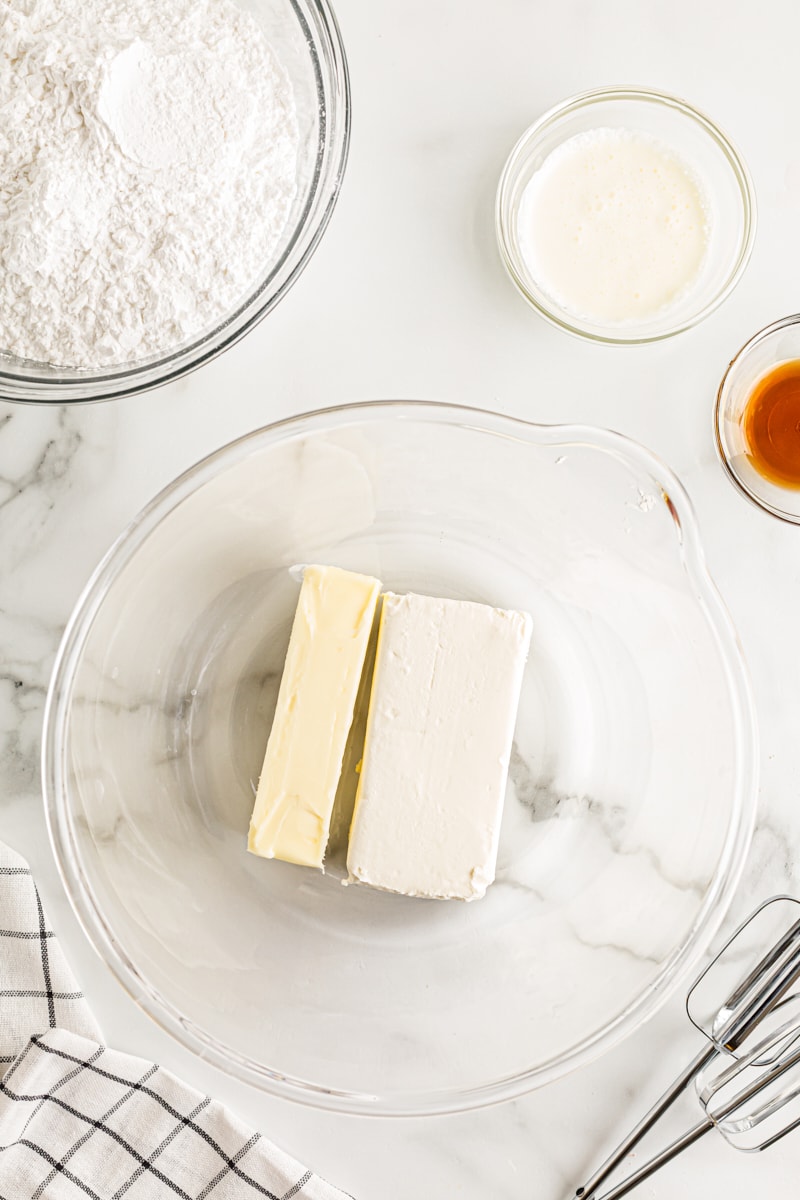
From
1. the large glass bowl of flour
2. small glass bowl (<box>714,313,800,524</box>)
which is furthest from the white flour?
small glass bowl (<box>714,313,800,524</box>)

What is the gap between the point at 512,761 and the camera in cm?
101

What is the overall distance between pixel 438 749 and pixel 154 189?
0.65 meters

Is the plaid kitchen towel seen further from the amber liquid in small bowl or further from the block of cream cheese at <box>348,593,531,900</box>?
the amber liquid in small bowl

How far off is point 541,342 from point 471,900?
0.65 m

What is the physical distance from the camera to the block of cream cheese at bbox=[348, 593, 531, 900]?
0.92 meters

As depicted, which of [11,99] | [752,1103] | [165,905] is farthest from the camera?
[752,1103]

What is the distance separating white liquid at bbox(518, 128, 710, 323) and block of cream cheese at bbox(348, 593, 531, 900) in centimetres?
42

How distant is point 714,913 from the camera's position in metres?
0.94

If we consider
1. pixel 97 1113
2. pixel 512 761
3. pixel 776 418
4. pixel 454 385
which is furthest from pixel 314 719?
pixel 776 418

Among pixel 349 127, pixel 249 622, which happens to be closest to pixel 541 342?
pixel 349 127

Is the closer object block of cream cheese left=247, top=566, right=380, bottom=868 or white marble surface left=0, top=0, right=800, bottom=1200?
block of cream cheese left=247, top=566, right=380, bottom=868

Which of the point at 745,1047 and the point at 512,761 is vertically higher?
the point at 512,761

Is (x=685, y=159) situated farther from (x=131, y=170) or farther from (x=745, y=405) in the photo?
(x=131, y=170)

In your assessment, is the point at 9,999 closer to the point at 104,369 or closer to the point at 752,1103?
the point at 104,369
